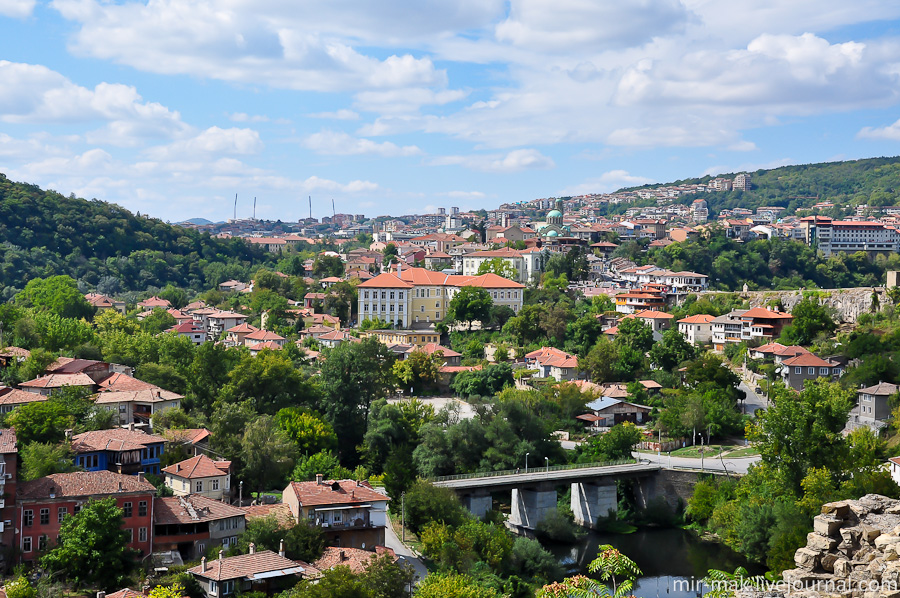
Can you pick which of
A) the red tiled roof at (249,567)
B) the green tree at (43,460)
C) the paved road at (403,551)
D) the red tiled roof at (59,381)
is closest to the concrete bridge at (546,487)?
the paved road at (403,551)

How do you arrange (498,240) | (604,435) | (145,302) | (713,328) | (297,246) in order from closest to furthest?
(604,435) → (713,328) → (145,302) → (498,240) → (297,246)

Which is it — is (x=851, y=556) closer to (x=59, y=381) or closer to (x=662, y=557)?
(x=662, y=557)

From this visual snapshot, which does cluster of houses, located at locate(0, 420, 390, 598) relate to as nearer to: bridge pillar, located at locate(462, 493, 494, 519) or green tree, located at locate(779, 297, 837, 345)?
bridge pillar, located at locate(462, 493, 494, 519)

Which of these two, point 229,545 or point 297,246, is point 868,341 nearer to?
point 229,545

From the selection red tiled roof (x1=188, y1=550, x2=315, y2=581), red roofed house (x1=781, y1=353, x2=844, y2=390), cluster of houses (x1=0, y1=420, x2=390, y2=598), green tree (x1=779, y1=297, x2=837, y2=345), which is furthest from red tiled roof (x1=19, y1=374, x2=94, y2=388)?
green tree (x1=779, y1=297, x2=837, y2=345)

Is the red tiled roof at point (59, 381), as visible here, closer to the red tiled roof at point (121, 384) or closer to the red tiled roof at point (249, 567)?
the red tiled roof at point (121, 384)

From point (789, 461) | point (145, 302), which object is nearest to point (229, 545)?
point (789, 461)

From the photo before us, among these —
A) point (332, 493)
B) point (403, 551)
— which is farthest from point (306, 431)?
point (403, 551)

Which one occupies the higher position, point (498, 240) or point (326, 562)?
point (498, 240)
